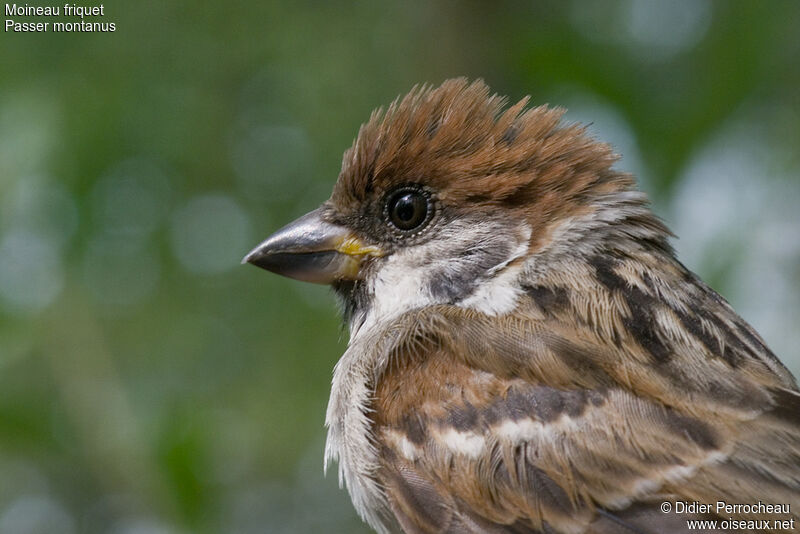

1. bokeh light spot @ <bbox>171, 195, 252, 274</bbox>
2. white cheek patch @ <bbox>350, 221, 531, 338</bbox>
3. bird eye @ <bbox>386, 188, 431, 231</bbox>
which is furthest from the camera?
bokeh light spot @ <bbox>171, 195, 252, 274</bbox>

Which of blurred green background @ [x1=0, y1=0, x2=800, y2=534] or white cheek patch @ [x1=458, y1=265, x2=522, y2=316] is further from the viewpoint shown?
blurred green background @ [x1=0, y1=0, x2=800, y2=534]

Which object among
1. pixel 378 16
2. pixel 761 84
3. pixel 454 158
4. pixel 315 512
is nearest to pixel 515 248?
pixel 454 158

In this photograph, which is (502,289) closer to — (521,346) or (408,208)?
(521,346)

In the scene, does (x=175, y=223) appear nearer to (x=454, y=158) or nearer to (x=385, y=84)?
(x=385, y=84)

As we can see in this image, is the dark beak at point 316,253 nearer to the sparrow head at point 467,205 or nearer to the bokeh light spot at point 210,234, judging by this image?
the sparrow head at point 467,205

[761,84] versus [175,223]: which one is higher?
[761,84]

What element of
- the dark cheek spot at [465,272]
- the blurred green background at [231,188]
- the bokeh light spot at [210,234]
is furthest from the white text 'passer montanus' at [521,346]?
the bokeh light spot at [210,234]

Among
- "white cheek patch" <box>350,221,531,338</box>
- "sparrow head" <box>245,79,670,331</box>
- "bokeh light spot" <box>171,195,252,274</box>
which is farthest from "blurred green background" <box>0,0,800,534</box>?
"white cheek patch" <box>350,221,531,338</box>

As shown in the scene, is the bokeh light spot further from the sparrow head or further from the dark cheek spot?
the dark cheek spot
